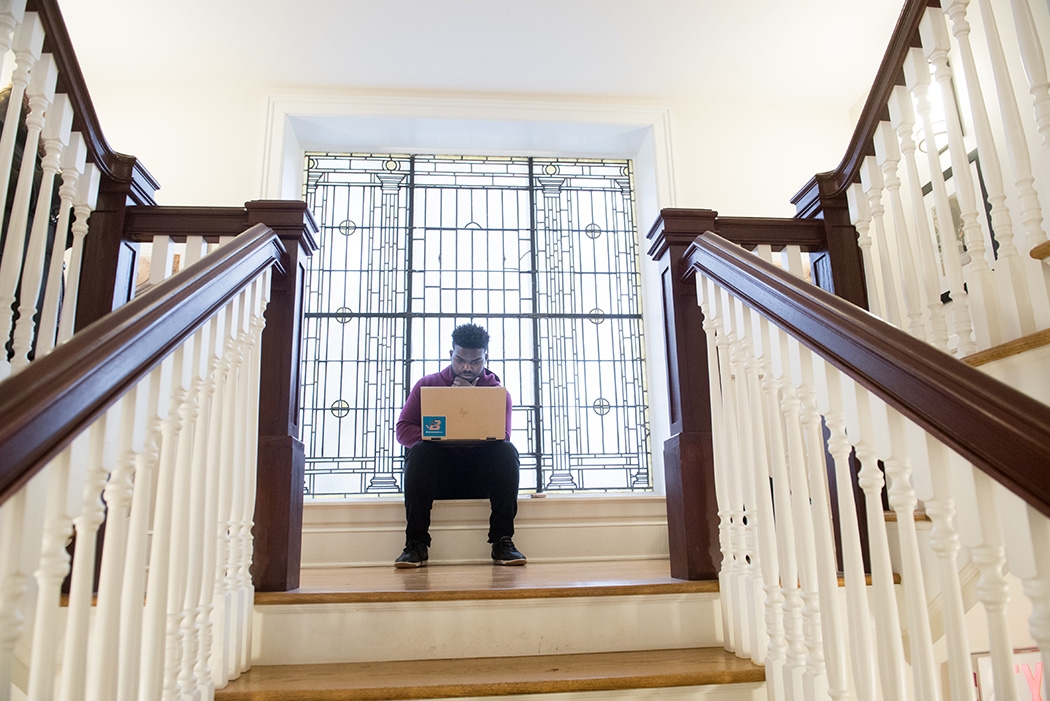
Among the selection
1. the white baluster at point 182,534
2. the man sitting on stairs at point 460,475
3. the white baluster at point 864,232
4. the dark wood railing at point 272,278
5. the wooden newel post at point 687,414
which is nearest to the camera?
the white baluster at point 182,534

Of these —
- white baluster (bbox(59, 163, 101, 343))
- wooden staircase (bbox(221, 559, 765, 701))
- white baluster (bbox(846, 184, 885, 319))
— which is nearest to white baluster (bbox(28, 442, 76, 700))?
wooden staircase (bbox(221, 559, 765, 701))

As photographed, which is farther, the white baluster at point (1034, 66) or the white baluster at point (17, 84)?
the white baluster at point (17, 84)

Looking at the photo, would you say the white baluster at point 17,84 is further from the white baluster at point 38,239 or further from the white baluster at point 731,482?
the white baluster at point 731,482

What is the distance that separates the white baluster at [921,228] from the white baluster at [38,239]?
6.21ft

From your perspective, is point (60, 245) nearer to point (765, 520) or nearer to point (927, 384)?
point (765, 520)

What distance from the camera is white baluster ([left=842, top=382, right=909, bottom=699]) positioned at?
102 cm

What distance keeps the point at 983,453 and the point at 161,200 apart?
413 cm

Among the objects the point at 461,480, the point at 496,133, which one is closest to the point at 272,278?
the point at 461,480

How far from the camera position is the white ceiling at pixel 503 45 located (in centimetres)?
378

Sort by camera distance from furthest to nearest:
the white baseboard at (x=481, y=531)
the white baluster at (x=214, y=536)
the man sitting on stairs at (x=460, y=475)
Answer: the white baseboard at (x=481, y=531)
the man sitting on stairs at (x=460, y=475)
the white baluster at (x=214, y=536)

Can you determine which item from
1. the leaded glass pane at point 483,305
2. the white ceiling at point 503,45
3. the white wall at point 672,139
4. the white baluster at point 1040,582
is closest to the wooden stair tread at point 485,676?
the white baluster at point 1040,582

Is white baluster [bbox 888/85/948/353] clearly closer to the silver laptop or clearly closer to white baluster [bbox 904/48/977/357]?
white baluster [bbox 904/48/977/357]

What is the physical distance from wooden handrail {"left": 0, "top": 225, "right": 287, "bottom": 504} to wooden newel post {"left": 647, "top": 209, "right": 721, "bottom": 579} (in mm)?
1148

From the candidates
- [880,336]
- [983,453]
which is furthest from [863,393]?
[983,453]
